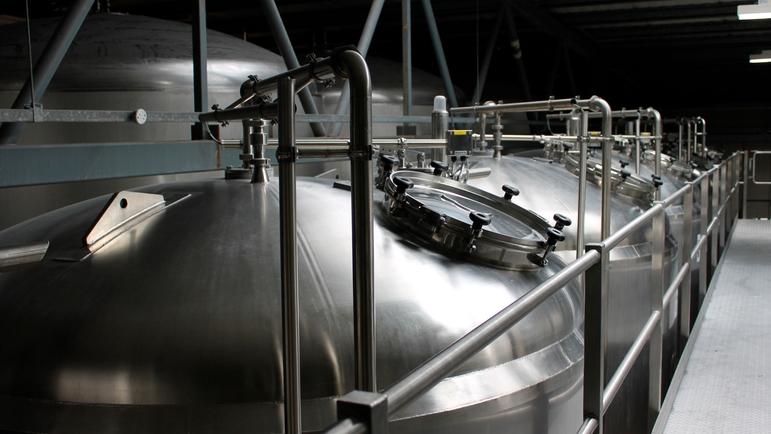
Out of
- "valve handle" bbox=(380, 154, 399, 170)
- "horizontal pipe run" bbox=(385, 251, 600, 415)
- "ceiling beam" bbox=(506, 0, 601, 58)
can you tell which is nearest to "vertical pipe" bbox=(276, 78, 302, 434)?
"horizontal pipe run" bbox=(385, 251, 600, 415)

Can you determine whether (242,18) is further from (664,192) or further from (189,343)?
(189,343)

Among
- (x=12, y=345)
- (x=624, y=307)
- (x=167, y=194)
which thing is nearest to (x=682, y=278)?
(x=624, y=307)

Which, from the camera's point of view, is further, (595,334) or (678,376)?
(678,376)

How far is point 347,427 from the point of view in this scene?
2.61ft

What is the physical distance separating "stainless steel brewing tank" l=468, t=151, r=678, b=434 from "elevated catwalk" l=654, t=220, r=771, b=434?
0.27 metres

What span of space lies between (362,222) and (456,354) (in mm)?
304

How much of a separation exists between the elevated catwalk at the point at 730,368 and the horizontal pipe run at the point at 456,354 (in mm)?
1872

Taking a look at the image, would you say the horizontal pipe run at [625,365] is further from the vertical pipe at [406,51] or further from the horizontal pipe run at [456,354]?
the vertical pipe at [406,51]

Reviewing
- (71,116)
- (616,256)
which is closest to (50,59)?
(71,116)

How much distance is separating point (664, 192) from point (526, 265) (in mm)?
3846

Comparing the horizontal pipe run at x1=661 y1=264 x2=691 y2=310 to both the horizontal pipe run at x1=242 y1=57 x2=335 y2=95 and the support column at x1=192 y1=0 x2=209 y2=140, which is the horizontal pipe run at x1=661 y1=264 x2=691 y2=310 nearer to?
the horizontal pipe run at x1=242 y1=57 x2=335 y2=95

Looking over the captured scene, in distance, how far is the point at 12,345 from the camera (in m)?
1.61

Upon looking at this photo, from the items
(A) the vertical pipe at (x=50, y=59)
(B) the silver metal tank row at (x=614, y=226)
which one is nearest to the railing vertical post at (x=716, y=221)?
(B) the silver metal tank row at (x=614, y=226)

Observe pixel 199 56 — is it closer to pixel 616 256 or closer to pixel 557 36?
pixel 616 256
